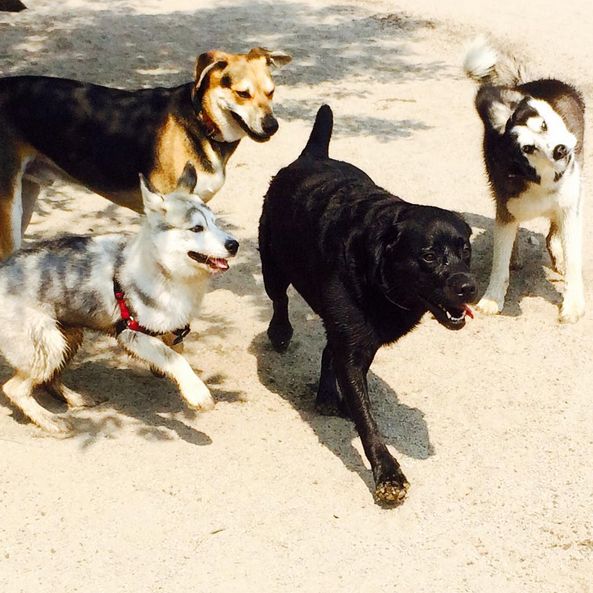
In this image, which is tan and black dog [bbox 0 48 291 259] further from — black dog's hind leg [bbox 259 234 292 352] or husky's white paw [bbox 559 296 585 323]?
husky's white paw [bbox 559 296 585 323]

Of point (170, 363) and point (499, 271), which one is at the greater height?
point (170, 363)

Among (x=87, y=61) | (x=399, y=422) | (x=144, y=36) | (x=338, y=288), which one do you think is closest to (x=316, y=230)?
(x=338, y=288)

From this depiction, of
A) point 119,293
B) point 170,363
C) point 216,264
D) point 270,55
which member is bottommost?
point 170,363

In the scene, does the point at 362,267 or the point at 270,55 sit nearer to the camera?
the point at 362,267

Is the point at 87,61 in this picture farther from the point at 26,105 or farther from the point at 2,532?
the point at 2,532

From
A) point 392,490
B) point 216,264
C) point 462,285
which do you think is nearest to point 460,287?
point 462,285

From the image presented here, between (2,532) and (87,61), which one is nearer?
(2,532)

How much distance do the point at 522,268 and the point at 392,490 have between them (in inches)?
128

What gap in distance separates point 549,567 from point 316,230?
6.32 ft

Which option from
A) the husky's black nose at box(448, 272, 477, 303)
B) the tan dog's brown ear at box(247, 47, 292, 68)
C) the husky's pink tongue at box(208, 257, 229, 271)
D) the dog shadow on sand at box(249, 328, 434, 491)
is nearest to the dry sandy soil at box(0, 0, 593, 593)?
the dog shadow on sand at box(249, 328, 434, 491)

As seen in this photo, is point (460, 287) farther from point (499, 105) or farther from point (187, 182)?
point (499, 105)

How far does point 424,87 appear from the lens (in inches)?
436

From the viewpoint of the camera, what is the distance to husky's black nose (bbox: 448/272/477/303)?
4.40 m

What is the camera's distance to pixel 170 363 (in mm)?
4930
